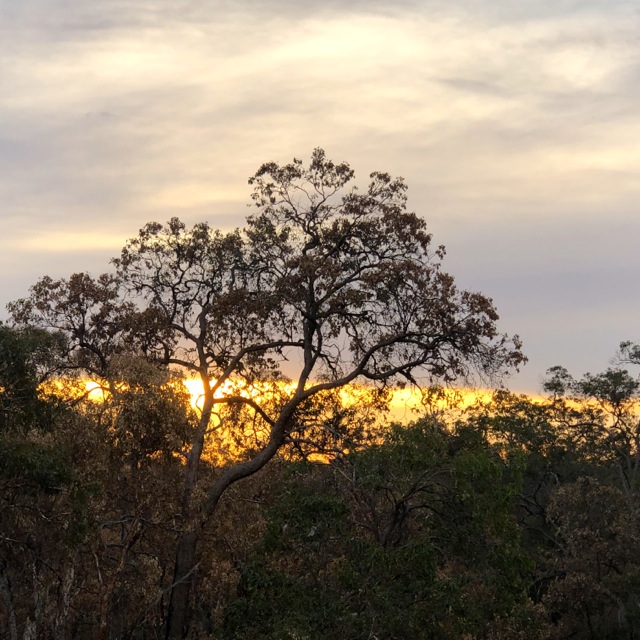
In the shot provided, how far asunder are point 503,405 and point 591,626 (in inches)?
500

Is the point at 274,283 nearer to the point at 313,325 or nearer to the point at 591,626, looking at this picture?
the point at 313,325

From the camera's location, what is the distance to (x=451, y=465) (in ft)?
77.2

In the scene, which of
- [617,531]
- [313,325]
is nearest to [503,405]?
[617,531]

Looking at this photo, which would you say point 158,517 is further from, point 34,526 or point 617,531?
point 617,531

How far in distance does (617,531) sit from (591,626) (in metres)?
4.14

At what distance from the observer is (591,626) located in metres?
38.1

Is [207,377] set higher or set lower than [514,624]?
higher

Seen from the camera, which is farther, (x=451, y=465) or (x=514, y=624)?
(x=514, y=624)

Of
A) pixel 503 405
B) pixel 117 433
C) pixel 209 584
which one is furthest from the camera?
pixel 503 405

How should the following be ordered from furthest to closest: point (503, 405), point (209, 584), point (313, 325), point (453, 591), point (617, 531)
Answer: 1. point (503, 405)
2. point (617, 531)
3. point (313, 325)
4. point (209, 584)
5. point (453, 591)

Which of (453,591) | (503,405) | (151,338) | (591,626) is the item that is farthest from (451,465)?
(503,405)

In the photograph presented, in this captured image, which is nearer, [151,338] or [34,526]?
[34,526]

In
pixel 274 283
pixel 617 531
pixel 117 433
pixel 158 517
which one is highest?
pixel 274 283

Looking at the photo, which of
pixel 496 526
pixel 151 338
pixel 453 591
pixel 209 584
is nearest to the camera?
pixel 453 591
